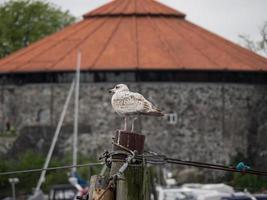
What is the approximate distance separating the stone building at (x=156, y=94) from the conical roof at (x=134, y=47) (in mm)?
54

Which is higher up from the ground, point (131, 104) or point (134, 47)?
point (134, 47)

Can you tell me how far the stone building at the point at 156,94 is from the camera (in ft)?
194

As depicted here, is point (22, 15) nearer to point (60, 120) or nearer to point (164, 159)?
point (60, 120)

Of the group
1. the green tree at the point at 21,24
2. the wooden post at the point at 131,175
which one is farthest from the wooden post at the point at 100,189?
the green tree at the point at 21,24

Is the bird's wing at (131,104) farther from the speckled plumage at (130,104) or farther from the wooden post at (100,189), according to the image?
the wooden post at (100,189)

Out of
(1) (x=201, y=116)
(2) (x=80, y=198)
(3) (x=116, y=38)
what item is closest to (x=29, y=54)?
(3) (x=116, y=38)

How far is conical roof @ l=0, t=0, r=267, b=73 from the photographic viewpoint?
196 ft

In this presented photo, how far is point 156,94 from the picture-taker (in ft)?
195

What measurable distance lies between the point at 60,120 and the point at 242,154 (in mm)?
7877

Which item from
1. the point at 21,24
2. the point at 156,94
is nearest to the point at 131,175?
the point at 156,94

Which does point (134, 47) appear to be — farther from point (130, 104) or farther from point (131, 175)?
point (131, 175)

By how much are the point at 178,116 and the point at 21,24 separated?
674 inches

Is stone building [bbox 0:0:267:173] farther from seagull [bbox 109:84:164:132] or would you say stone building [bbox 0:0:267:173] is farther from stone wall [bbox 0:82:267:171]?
seagull [bbox 109:84:164:132]

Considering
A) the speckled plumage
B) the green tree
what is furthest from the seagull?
the green tree
